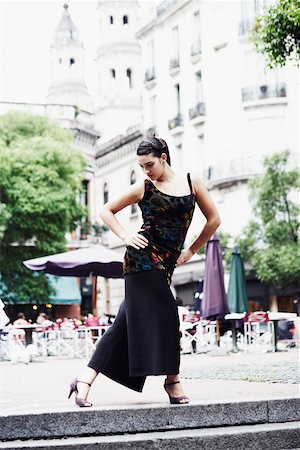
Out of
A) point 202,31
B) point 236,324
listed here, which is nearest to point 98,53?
point 202,31

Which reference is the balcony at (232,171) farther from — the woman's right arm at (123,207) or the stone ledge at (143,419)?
the stone ledge at (143,419)

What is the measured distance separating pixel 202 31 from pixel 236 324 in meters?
24.8

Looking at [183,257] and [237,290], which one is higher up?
[237,290]

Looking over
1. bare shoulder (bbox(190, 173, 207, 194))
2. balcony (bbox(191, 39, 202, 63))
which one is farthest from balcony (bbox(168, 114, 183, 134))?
bare shoulder (bbox(190, 173, 207, 194))

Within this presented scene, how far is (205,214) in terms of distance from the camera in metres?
6.09

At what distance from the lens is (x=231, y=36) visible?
41438 millimetres

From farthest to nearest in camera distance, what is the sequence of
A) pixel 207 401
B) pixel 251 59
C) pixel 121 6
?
pixel 121 6, pixel 251 59, pixel 207 401

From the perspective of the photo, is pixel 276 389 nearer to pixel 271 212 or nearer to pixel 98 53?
pixel 271 212

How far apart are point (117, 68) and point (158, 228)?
55.0 meters

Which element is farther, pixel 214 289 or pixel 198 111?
pixel 198 111

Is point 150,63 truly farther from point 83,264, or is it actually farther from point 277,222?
point 83,264

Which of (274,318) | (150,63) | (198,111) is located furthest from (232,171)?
(274,318)

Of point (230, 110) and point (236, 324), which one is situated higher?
point (230, 110)

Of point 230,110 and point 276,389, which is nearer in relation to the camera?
point 276,389
